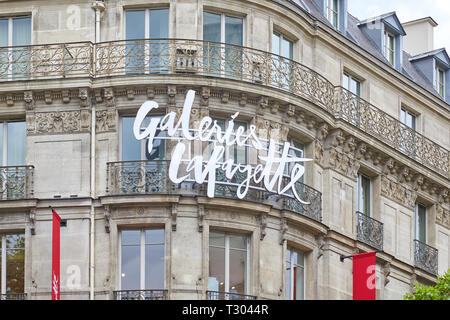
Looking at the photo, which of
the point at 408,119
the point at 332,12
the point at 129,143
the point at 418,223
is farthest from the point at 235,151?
the point at 408,119

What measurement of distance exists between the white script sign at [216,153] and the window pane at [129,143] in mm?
338

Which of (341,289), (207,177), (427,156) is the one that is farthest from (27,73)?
(427,156)

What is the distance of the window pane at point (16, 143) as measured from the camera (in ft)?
121

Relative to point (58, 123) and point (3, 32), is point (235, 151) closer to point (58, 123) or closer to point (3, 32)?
point (58, 123)

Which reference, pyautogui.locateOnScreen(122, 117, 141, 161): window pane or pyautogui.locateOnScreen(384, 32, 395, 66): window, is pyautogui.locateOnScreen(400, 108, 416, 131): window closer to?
pyautogui.locateOnScreen(384, 32, 395, 66): window

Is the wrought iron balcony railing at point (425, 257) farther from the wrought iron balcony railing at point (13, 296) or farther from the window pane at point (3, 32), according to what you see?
the window pane at point (3, 32)

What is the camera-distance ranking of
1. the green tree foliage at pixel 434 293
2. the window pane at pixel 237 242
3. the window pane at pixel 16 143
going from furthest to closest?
the window pane at pixel 16 143 → the window pane at pixel 237 242 → the green tree foliage at pixel 434 293

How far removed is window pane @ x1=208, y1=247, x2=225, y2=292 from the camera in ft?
117

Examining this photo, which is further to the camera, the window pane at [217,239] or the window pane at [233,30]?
the window pane at [233,30]

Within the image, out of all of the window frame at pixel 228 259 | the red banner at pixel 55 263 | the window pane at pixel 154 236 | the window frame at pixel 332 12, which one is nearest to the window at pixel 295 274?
the window frame at pixel 228 259

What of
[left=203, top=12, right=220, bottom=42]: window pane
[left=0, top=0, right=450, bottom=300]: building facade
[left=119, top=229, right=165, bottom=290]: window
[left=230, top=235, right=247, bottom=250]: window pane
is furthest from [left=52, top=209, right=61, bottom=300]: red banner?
[left=203, top=12, right=220, bottom=42]: window pane

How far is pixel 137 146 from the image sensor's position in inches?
1437
